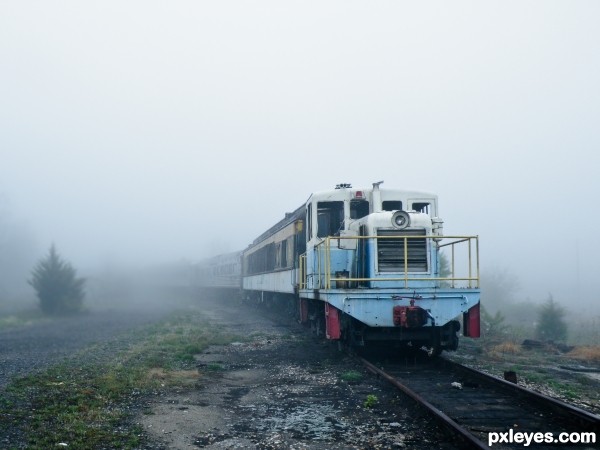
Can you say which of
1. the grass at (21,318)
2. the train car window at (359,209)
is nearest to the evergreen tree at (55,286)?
the grass at (21,318)

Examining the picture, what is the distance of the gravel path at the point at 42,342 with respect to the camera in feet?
39.3

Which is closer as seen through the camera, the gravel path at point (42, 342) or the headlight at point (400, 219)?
the headlight at point (400, 219)

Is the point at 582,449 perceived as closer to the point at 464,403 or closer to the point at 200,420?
the point at 464,403

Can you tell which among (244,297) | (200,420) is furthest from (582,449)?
(244,297)

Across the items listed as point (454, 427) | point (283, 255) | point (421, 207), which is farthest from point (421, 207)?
point (454, 427)

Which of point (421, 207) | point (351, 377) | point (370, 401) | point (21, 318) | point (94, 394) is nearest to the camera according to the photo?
point (370, 401)

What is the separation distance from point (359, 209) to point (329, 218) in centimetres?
71

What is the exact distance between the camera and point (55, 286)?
105 ft

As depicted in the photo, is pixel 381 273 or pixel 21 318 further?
pixel 21 318

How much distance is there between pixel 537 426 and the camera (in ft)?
20.6

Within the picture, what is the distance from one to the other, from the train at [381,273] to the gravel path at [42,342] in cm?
585

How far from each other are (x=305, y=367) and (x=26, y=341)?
1174 centimetres

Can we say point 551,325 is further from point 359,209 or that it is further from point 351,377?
point 351,377

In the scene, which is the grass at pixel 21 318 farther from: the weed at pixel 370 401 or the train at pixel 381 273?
the weed at pixel 370 401
